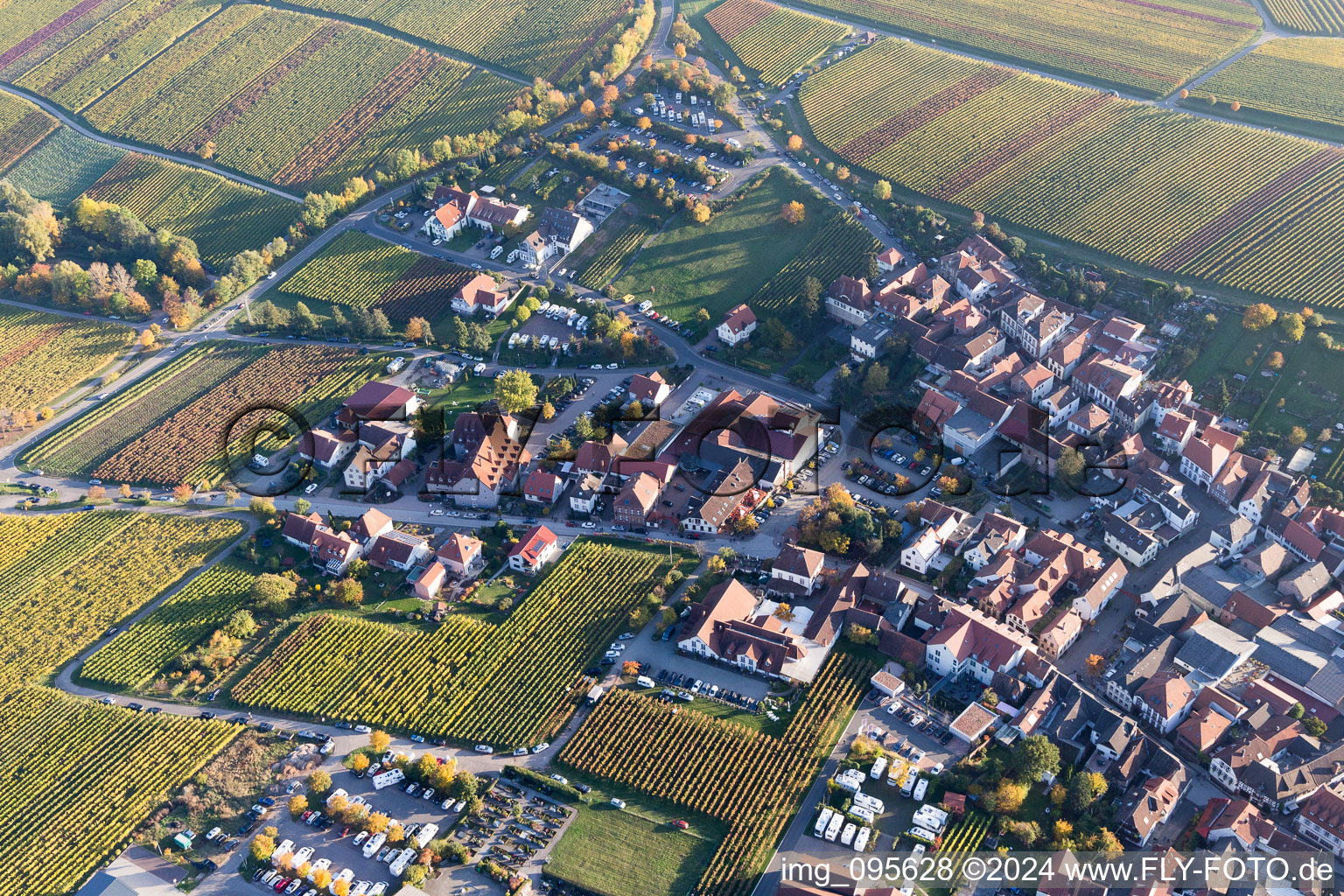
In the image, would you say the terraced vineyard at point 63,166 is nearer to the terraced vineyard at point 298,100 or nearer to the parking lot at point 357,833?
the terraced vineyard at point 298,100

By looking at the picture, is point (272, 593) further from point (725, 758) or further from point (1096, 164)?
point (1096, 164)

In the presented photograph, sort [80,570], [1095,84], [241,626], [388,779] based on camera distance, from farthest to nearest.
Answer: [1095,84], [80,570], [241,626], [388,779]

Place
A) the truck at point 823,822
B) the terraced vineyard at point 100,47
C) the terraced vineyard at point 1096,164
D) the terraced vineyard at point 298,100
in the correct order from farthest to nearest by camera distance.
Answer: the terraced vineyard at point 100,47 < the terraced vineyard at point 298,100 < the terraced vineyard at point 1096,164 < the truck at point 823,822

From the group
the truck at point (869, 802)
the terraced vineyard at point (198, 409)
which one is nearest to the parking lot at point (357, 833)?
the truck at point (869, 802)

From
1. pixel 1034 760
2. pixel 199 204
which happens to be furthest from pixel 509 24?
pixel 1034 760

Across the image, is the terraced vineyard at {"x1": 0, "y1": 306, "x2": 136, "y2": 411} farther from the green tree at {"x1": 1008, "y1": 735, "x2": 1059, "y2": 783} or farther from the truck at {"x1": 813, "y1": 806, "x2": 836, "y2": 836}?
the green tree at {"x1": 1008, "y1": 735, "x2": 1059, "y2": 783}

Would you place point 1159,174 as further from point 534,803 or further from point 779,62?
point 534,803
